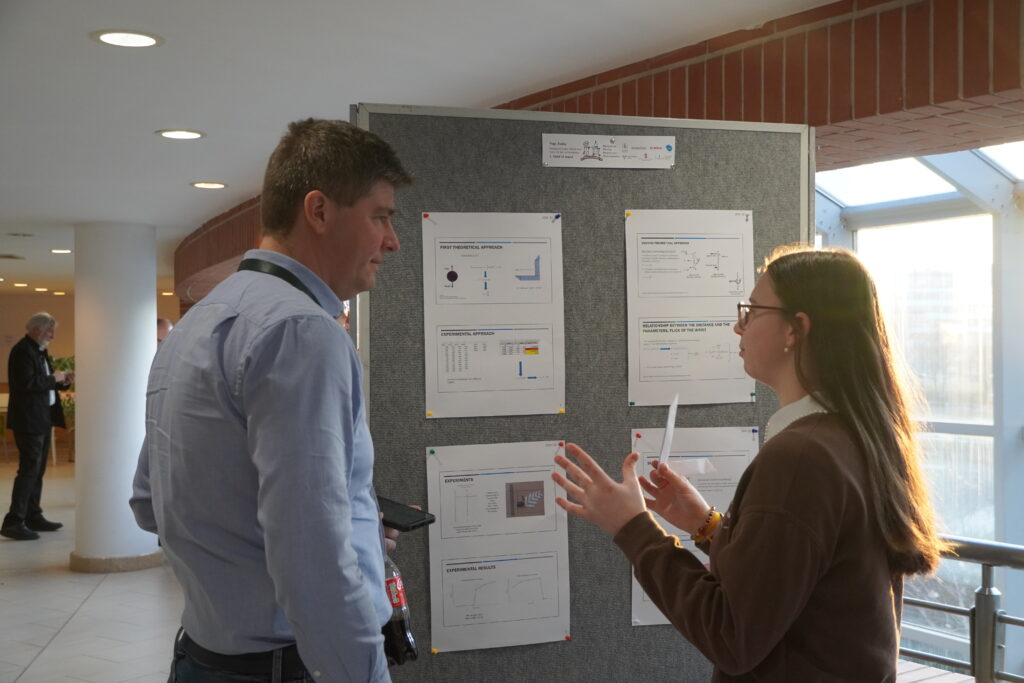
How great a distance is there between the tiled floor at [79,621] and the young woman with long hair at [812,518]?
2.05m

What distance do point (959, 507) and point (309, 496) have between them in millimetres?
5639

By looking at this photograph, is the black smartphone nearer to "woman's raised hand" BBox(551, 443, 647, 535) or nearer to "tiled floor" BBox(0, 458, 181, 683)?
"woman's raised hand" BBox(551, 443, 647, 535)

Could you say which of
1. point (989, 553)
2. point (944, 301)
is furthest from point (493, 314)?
point (944, 301)

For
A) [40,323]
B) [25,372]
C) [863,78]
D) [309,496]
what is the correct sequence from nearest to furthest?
[309,496], [863,78], [25,372], [40,323]

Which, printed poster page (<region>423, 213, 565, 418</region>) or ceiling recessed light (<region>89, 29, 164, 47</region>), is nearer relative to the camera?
printed poster page (<region>423, 213, 565, 418</region>)

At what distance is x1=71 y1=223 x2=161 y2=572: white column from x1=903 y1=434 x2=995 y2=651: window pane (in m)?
5.25

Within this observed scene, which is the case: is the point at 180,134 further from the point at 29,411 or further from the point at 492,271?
the point at 29,411

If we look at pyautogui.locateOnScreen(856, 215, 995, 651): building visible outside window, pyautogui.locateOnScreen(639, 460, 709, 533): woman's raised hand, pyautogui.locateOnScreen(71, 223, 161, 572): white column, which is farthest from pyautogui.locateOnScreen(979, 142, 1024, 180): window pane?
pyautogui.locateOnScreen(71, 223, 161, 572): white column

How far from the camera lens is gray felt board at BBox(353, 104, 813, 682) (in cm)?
201

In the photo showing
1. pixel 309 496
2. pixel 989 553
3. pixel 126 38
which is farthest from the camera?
pixel 126 38

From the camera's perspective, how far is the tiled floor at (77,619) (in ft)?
15.2

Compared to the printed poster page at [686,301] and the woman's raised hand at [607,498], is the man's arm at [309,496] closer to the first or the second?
the woman's raised hand at [607,498]

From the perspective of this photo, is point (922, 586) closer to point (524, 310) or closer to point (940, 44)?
point (940, 44)

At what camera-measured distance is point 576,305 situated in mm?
2127
